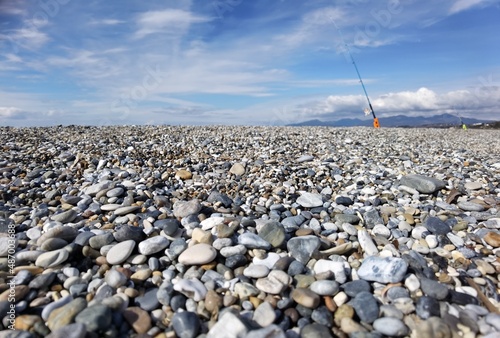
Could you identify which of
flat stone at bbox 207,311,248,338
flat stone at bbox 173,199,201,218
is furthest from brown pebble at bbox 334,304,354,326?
flat stone at bbox 173,199,201,218

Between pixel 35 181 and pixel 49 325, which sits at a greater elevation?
pixel 35 181

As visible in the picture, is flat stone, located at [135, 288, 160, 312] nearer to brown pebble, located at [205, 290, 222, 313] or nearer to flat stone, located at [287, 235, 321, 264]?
brown pebble, located at [205, 290, 222, 313]

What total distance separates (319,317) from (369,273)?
720 mm

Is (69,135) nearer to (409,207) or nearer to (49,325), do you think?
(49,325)

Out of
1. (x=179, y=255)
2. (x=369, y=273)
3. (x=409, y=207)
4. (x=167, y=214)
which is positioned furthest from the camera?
(x=409, y=207)

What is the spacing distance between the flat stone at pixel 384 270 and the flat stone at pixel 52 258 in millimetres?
2798

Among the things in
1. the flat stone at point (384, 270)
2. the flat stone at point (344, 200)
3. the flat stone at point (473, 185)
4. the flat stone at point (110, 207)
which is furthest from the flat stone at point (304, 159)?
the flat stone at point (384, 270)

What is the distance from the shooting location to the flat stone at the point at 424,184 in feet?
16.0

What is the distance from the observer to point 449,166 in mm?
6523

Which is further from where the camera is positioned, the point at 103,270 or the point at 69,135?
the point at 69,135

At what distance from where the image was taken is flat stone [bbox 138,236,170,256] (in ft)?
10.4

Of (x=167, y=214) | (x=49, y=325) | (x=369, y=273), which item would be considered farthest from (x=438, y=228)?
Result: (x=49, y=325)

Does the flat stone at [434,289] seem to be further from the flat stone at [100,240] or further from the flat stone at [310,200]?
the flat stone at [100,240]

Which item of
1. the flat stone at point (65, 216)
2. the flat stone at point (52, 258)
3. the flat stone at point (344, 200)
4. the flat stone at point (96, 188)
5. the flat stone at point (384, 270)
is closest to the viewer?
the flat stone at point (384, 270)
